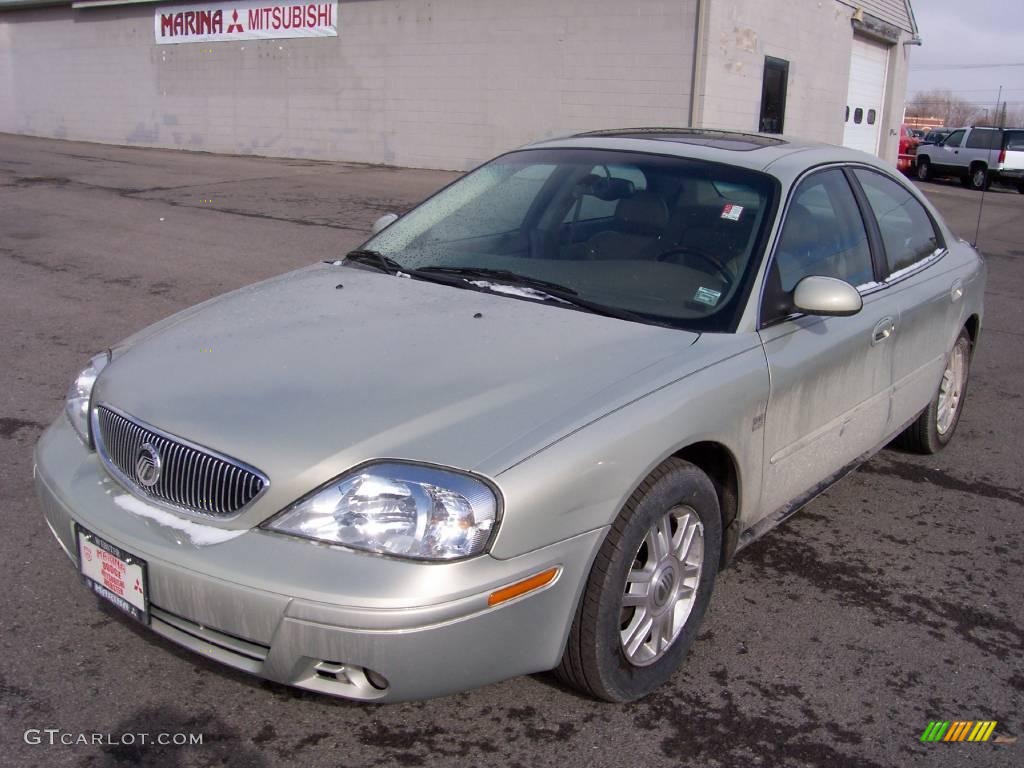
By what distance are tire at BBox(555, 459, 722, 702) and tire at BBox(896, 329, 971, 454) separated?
7.71 ft

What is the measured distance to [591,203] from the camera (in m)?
4.04

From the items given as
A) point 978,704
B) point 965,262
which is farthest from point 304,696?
point 965,262

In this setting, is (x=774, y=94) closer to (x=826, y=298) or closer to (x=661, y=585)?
(x=826, y=298)

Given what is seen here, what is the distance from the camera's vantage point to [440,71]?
20.5 m

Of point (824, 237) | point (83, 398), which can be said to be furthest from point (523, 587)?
point (824, 237)

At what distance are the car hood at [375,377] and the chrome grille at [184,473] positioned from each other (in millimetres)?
35

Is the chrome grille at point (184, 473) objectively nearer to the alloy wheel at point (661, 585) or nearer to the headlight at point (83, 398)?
the headlight at point (83, 398)

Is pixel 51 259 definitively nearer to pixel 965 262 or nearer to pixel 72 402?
pixel 72 402

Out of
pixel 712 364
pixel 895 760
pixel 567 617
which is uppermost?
pixel 712 364

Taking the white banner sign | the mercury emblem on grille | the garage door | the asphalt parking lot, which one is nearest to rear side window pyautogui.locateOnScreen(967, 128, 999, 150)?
the garage door

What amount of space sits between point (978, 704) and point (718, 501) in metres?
0.99

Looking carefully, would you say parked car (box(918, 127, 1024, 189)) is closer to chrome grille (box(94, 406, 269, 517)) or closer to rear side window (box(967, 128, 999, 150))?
rear side window (box(967, 128, 999, 150))

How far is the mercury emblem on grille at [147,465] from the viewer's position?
279 cm

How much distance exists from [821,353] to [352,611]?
2.10 meters
